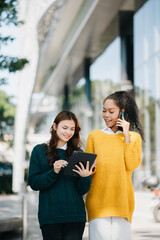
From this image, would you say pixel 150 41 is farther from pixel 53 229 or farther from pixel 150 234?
pixel 53 229

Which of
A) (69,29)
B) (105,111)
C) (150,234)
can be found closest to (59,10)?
(69,29)

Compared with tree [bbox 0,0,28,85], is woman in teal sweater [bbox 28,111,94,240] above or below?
below

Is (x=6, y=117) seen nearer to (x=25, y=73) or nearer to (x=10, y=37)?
(x=25, y=73)

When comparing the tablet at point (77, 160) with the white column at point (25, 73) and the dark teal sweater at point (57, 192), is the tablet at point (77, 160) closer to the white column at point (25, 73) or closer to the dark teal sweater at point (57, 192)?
the dark teal sweater at point (57, 192)

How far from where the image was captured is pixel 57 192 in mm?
3086

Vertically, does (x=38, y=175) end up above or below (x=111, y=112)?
below

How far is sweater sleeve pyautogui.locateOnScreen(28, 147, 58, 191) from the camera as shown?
3.02m

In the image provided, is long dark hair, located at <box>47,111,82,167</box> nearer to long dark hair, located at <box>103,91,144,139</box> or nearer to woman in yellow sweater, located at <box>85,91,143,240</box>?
woman in yellow sweater, located at <box>85,91,143,240</box>

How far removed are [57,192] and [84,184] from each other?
9.5 inches

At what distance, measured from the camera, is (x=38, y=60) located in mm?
24203

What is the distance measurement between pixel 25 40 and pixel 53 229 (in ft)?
90.9

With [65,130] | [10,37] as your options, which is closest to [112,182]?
[65,130]

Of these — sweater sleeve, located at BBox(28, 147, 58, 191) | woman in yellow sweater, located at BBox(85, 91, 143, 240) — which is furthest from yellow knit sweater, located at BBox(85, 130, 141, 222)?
sweater sleeve, located at BBox(28, 147, 58, 191)

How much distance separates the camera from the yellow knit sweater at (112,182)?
3092 mm
